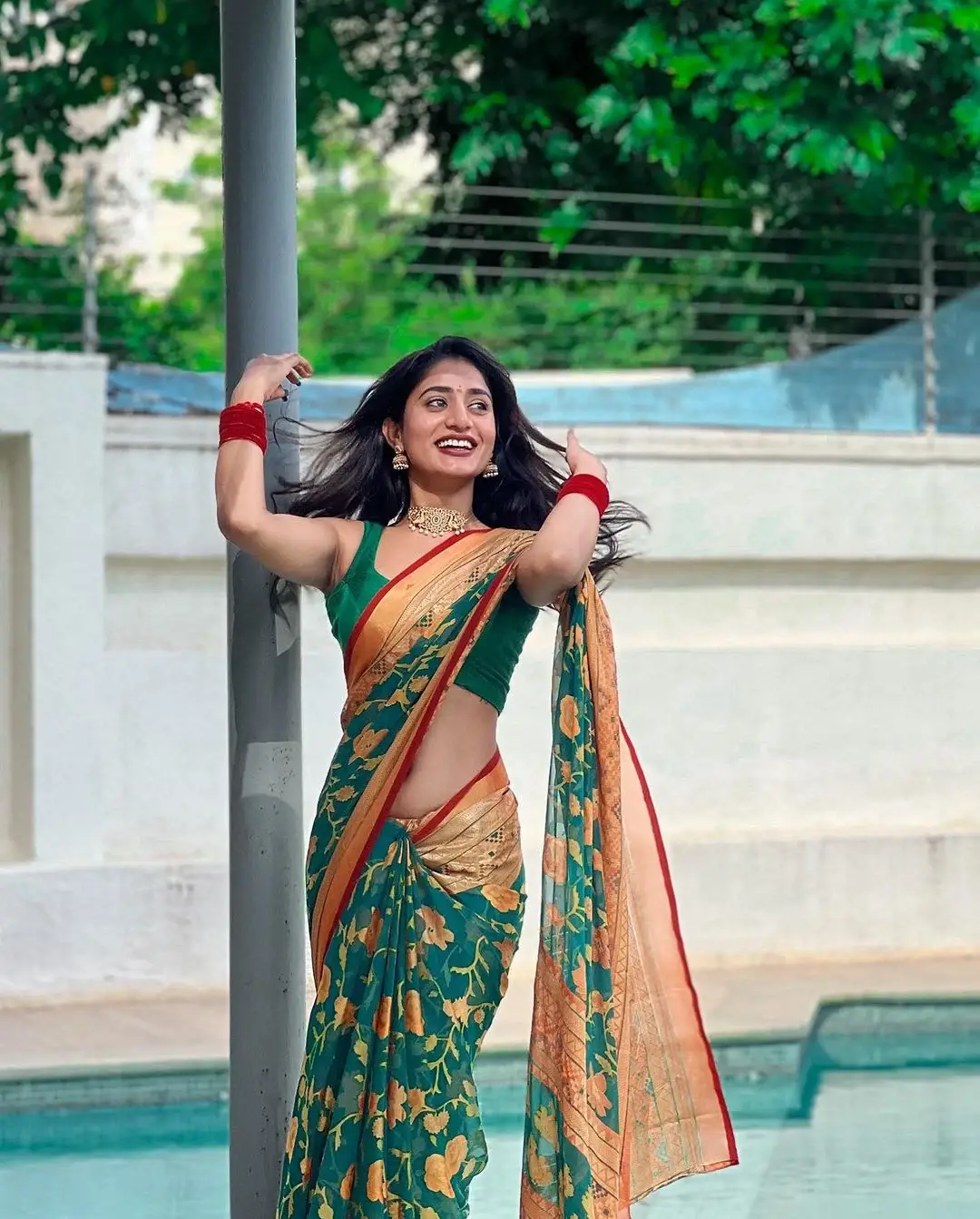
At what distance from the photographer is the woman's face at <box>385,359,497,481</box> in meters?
3.05

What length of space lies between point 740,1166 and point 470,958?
85.6 inches

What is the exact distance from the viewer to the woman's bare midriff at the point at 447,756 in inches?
116

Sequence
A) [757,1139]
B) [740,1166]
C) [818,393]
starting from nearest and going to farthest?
[740,1166] < [757,1139] < [818,393]

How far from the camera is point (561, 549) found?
2.89 meters

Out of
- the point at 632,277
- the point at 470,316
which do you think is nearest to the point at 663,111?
the point at 632,277

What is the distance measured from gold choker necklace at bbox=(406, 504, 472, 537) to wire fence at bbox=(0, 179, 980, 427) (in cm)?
405

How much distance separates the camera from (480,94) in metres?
9.48

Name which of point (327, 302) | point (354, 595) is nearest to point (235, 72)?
point (354, 595)

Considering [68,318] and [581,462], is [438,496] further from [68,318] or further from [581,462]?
[68,318]

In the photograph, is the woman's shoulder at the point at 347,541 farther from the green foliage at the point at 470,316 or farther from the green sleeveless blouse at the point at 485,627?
the green foliage at the point at 470,316

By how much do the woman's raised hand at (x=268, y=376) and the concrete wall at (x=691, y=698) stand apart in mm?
3455

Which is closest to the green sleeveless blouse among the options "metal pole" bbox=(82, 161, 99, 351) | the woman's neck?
the woman's neck

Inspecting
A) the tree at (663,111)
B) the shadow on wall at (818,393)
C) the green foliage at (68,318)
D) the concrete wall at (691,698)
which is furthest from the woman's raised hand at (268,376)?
the green foliage at (68,318)

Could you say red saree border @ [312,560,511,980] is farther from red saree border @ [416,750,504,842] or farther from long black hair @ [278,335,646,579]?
long black hair @ [278,335,646,579]
